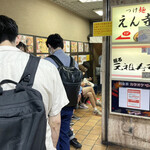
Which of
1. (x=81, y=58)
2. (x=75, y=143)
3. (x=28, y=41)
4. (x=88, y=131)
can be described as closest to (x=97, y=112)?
(x=88, y=131)

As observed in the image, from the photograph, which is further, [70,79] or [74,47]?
[74,47]

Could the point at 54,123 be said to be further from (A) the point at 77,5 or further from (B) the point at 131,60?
(A) the point at 77,5

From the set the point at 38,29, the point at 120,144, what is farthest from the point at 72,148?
the point at 38,29

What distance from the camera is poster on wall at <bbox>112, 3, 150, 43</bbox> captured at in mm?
2386

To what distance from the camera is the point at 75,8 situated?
550 centimetres

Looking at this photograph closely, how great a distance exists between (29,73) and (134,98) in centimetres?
198

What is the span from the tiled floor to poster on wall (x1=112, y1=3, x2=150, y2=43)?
1.72 metres

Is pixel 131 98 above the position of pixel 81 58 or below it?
below

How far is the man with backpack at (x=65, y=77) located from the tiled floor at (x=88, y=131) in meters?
0.84

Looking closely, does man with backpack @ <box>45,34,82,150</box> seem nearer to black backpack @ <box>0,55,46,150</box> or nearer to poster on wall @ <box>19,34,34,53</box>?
black backpack @ <box>0,55,46,150</box>

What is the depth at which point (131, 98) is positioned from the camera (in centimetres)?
257

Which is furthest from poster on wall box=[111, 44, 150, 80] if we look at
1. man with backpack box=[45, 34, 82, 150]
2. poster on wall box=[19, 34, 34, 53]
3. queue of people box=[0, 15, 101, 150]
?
poster on wall box=[19, 34, 34, 53]

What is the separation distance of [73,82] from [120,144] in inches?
59.8

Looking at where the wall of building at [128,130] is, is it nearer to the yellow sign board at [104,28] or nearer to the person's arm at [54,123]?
the yellow sign board at [104,28]
